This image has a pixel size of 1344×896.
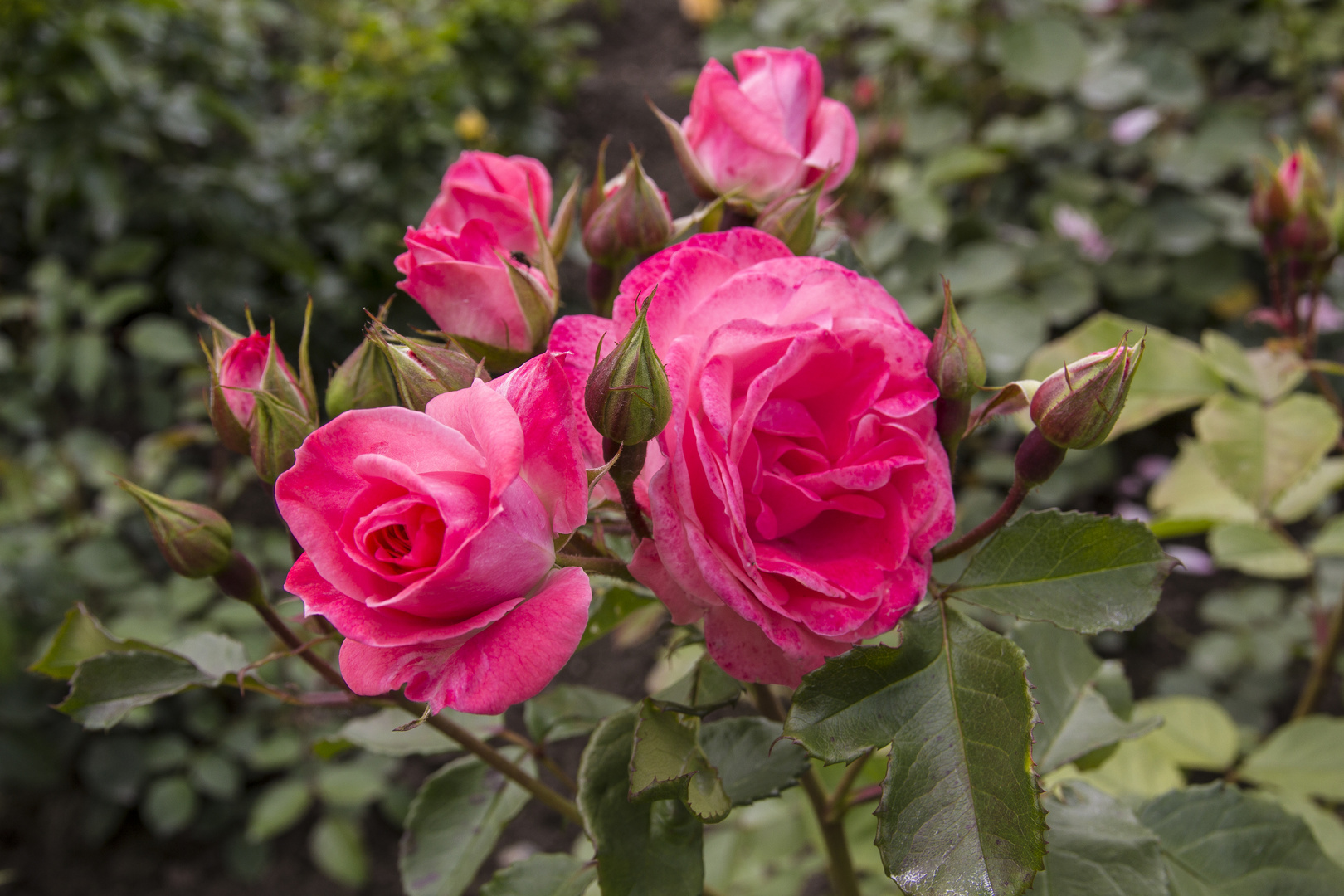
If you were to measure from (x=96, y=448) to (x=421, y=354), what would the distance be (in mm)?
1921

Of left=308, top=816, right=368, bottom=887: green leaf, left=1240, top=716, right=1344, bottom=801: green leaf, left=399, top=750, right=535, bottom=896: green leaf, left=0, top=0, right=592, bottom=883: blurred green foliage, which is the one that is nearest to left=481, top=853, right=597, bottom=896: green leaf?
left=399, top=750, right=535, bottom=896: green leaf

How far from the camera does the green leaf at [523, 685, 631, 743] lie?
25.3 inches

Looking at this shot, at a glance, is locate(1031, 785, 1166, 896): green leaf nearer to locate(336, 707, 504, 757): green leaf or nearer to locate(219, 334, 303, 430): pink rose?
locate(336, 707, 504, 757): green leaf

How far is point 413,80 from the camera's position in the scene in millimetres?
2604

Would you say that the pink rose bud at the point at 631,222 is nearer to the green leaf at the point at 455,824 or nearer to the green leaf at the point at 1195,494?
the green leaf at the point at 455,824

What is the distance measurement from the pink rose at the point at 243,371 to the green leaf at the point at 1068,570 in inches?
15.1

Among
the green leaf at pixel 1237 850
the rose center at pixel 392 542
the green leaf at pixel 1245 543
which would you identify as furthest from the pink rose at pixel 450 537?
the green leaf at pixel 1245 543

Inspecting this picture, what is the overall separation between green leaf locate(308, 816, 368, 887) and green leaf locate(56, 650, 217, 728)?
123cm

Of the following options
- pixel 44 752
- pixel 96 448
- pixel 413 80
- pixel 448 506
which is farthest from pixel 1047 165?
pixel 44 752

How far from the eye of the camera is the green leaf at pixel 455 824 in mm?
584

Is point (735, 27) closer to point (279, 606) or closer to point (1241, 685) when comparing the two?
point (1241, 685)

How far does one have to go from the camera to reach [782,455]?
398 mm

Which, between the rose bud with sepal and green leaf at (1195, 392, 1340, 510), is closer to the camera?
the rose bud with sepal

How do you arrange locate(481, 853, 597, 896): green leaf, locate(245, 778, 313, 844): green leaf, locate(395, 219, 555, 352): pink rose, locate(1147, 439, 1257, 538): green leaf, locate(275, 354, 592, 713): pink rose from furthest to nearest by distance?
locate(245, 778, 313, 844): green leaf, locate(1147, 439, 1257, 538): green leaf, locate(481, 853, 597, 896): green leaf, locate(395, 219, 555, 352): pink rose, locate(275, 354, 592, 713): pink rose
